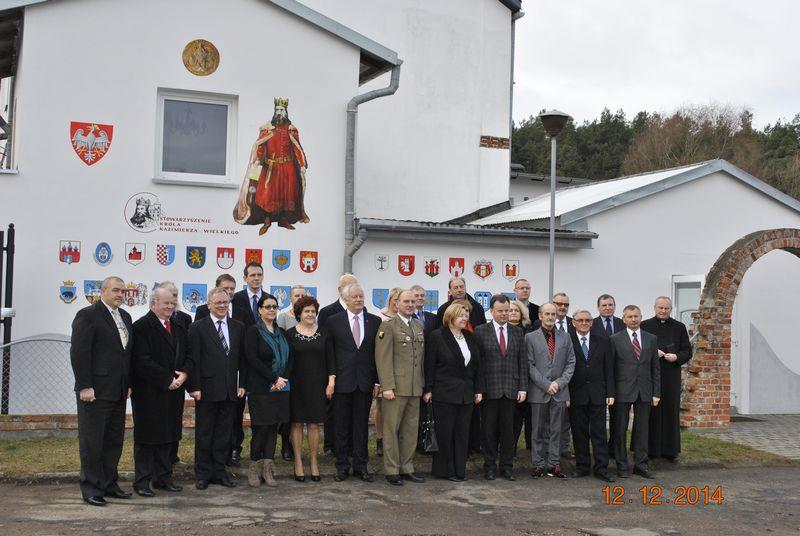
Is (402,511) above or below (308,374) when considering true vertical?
below

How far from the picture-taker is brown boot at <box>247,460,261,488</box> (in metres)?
8.45

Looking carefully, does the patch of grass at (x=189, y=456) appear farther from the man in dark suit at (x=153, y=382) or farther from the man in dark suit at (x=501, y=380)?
the man in dark suit at (x=153, y=382)

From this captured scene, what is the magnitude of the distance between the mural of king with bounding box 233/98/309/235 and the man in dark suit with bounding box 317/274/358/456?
279cm

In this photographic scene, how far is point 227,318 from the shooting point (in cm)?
850

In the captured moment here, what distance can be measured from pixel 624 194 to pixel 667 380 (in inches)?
157

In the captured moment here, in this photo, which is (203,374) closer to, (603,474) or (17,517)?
(17,517)

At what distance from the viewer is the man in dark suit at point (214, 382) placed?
27.1ft

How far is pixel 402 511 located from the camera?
7.70 m

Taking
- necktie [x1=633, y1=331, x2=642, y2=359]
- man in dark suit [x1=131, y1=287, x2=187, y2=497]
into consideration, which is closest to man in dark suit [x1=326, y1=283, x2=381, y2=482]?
man in dark suit [x1=131, y1=287, x2=187, y2=497]

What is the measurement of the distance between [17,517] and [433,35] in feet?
42.1

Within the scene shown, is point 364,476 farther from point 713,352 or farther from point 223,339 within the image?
point 713,352

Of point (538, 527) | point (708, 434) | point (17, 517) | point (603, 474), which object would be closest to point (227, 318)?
point (17, 517)

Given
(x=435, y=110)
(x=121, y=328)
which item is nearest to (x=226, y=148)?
(x=121, y=328)

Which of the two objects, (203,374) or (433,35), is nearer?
(203,374)
